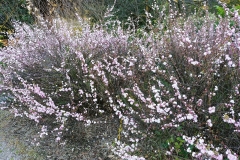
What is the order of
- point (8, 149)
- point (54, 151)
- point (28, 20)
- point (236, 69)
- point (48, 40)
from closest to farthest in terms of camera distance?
point (236, 69) < point (54, 151) < point (8, 149) < point (48, 40) < point (28, 20)

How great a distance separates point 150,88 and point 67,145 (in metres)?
1.13

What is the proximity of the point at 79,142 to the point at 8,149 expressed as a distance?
2.81 ft

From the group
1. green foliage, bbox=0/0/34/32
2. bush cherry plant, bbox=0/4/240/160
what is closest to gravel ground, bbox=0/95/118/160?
bush cherry plant, bbox=0/4/240/160

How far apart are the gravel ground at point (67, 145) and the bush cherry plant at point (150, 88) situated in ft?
0.40

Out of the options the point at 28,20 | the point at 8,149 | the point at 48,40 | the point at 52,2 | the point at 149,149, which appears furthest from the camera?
the point at 28,20

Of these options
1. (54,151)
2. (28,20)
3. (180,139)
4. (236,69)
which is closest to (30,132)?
(54,151)

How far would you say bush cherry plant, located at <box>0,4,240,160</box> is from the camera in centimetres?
215

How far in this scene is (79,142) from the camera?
9.55 feet

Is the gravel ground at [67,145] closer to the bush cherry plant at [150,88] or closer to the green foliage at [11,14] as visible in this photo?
the bush cherry plant at [150,88]

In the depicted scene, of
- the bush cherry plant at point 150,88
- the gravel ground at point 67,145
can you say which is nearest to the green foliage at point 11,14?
the bush cherry plant at point 150,88

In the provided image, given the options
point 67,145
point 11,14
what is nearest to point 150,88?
point 67,145

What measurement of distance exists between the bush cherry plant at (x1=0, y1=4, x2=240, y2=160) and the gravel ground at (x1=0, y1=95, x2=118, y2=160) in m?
0.12

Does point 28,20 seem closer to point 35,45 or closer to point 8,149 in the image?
point 35,45

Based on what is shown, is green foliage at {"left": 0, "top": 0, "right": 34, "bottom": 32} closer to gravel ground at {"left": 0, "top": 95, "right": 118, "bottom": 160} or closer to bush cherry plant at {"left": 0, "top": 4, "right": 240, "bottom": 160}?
bush cherry plant at {"left": 0, "top": 4, "right": 240, "bottom": 160}
